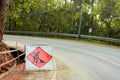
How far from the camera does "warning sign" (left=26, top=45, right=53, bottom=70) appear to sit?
1298 cm

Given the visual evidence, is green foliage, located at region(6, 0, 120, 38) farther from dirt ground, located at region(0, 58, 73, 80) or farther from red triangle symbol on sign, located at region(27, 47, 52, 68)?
dirt ground, located at region(0, 58, 73, 80)

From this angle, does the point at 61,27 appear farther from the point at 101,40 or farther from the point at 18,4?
the point at 18,4

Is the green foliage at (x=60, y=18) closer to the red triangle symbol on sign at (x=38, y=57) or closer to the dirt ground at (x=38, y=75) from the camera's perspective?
the red triangle symbol on sign at (x=38, y=57)

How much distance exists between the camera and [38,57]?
1316 cm

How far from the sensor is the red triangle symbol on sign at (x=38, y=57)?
1304 cm

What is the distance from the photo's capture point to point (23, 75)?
11.9 m

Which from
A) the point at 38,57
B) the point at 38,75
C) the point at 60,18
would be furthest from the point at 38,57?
the point at 60,18

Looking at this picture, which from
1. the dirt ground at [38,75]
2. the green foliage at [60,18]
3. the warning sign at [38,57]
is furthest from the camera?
the green foliage at [60,18]

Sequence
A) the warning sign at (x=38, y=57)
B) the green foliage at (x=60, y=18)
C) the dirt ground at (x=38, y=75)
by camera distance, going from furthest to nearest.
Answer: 1. the green foliage at (x=60, y=18)
2. the warning sign at (x=38, y=57)
3. the dirt ground at (x=38, y=75)

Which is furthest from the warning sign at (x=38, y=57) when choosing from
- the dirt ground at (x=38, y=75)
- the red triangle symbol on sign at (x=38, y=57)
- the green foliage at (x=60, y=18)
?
the green foliage at (x=60, y=18)

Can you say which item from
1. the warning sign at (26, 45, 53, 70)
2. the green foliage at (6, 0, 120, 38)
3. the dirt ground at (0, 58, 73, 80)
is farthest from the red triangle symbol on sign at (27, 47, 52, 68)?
the green foliage at (6, 0, 120, 38)

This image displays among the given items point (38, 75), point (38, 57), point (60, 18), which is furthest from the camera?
point (60, 18)

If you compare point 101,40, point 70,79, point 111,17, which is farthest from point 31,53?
point 111,17

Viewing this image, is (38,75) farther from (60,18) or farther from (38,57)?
(60,18)
